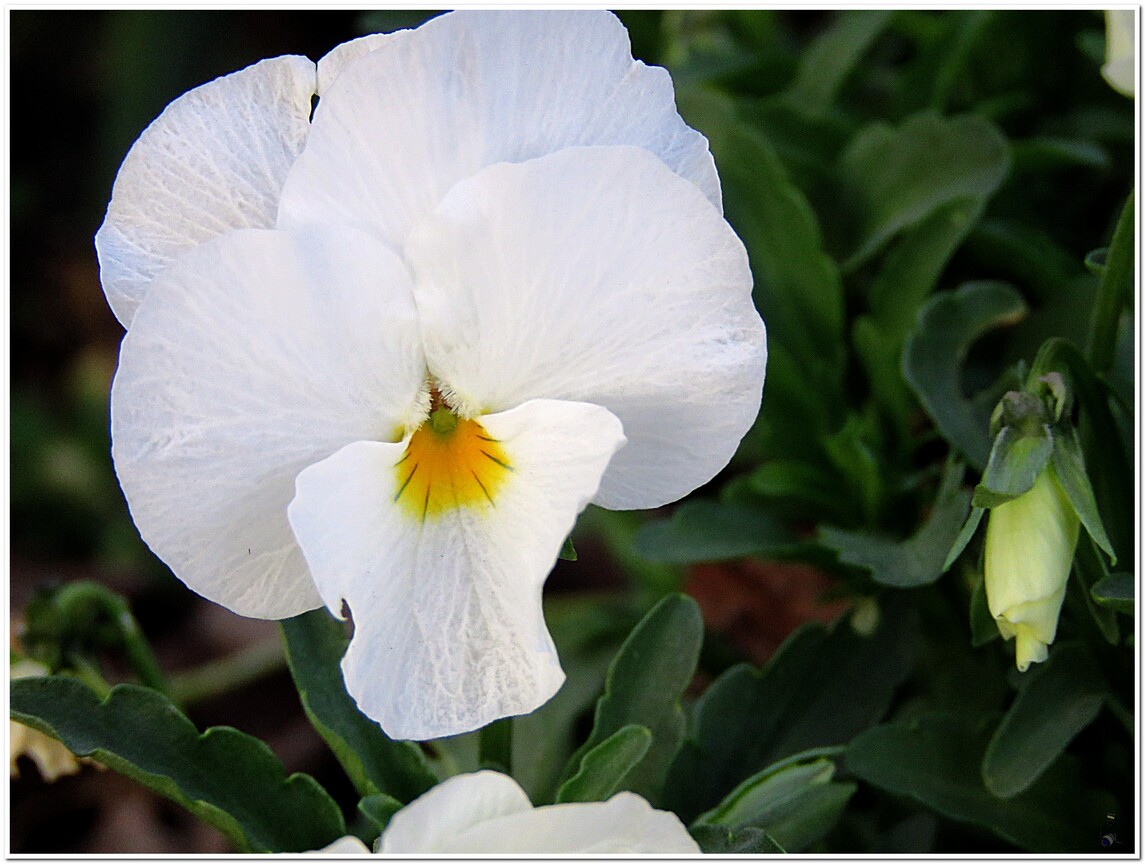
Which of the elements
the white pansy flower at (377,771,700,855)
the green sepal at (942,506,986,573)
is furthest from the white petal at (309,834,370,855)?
A: the green sepal at (942,506,986,573)

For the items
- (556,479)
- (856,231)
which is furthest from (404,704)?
(856,231)

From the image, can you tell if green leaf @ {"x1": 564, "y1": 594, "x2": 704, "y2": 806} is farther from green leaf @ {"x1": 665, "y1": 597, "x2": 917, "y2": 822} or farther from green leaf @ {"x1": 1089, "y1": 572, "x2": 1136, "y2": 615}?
green leaf @ {"x1": 1089, "y1": 572, "x2": 1136, "y2": 615}

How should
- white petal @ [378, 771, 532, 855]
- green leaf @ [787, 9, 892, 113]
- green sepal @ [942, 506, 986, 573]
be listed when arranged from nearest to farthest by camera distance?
white petal @ [378, 771, 532, 855] < green sepal @ [942, 506, 986, 573] < green leaf @ [787, 9, 892, 113]

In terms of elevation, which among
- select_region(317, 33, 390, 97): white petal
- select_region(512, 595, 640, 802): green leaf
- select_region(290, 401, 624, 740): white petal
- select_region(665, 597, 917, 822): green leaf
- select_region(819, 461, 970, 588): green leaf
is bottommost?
select_region(512, 595, 640, 802): green leaf

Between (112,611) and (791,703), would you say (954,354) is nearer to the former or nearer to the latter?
(791,703)

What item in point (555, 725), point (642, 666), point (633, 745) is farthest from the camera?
point (555, 725)

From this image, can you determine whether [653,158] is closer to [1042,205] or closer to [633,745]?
[633,745]
